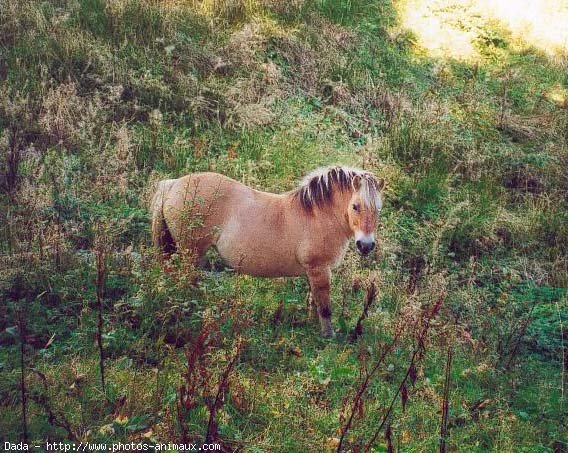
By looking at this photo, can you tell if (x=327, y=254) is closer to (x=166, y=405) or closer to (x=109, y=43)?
(x=166, y=405)

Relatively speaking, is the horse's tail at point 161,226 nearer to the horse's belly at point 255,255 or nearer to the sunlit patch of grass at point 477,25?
the horse's belly at point 255,255

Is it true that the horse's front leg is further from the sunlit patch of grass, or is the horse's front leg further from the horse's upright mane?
the sunlit patch of grass

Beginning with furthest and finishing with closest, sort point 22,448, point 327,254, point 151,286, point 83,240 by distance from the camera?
point 83,240 < point 327,254 < point 151,286 < point 22,448

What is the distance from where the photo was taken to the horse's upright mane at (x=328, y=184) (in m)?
4.29

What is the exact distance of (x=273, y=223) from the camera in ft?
14.5

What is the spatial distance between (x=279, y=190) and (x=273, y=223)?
180 cm

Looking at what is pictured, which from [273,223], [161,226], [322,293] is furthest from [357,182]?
[161,226]

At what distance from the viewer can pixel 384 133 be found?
768 centimetres

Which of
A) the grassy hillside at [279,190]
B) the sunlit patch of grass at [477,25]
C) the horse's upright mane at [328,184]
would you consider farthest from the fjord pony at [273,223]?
the sunlit patch of grass at [477,25]

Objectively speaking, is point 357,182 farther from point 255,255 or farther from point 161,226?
point 161,226

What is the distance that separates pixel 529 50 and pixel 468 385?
25.7ft

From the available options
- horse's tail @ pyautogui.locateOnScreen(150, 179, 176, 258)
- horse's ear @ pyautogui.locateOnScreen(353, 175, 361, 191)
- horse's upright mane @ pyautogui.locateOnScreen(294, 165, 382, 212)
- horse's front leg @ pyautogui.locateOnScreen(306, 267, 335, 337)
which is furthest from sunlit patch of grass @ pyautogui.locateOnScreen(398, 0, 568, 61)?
horse's tail @ pyautogui.locateOnScreen(150, 179, 176, 258)

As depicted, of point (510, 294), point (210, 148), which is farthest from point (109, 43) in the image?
point (510, 294)

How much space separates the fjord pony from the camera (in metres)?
4.35
